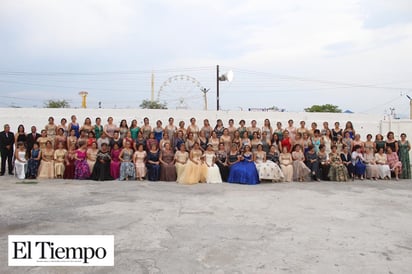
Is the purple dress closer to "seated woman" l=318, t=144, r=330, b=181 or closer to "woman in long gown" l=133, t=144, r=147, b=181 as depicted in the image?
"woman in long gown" l=133, t=144, r=147, b=181

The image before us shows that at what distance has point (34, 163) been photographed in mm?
8539

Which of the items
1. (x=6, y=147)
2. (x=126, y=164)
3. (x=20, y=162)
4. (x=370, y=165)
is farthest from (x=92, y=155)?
(x=370, y=165)

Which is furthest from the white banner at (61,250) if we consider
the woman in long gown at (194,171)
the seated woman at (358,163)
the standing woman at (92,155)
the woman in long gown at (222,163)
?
the seated woman at (358,163)

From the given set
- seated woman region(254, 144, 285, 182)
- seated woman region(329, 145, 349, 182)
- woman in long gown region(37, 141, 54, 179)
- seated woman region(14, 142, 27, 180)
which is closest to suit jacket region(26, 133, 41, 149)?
seated woman region(14, 142, 27, 180)

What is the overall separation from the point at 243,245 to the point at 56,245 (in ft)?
6.49

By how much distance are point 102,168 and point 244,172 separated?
3.48 metres

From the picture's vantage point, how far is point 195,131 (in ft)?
31.2

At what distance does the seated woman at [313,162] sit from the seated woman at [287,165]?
479mm

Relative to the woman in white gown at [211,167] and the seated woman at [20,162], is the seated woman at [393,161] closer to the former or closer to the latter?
the woman in white gown at [211,167]

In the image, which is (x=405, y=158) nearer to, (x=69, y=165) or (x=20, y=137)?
(x=69, y=165)

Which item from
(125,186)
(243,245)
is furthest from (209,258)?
(125,186)

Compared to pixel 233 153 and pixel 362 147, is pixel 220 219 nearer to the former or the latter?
pixel 233 153

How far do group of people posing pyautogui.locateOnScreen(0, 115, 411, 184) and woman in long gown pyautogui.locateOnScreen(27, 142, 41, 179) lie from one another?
2 centimetres

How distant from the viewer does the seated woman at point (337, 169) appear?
8.81 meters
